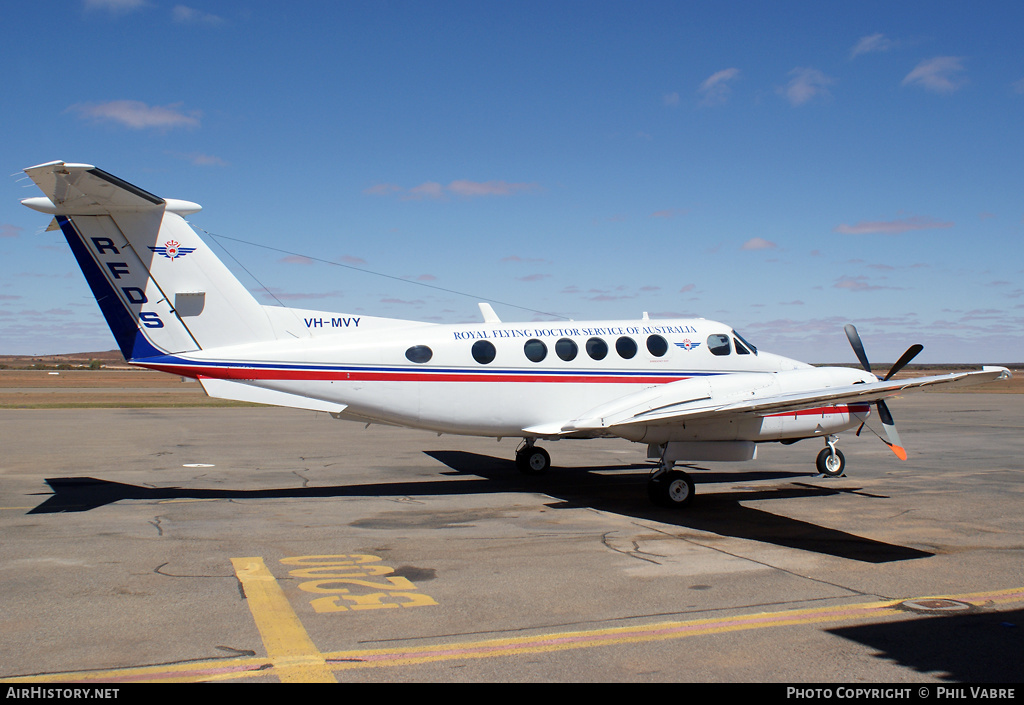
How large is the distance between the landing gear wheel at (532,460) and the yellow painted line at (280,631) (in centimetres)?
835

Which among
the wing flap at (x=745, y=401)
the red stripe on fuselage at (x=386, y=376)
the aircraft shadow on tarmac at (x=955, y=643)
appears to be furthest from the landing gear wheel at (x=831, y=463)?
the aircraft shadow on tarmac at (x=955, y=643)

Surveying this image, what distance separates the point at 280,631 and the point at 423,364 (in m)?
7.07

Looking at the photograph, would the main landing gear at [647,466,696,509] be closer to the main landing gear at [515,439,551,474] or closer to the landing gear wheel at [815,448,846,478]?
the main landing gear at [515,439,551,474]

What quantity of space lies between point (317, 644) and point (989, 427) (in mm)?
29711

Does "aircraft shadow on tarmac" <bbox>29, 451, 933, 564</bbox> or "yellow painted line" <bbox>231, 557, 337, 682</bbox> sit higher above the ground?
"aircraft shadow on tarmac" <bbox>29, 451, 933, 564</bbox>

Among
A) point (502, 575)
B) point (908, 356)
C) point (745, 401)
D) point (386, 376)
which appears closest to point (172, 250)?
point (386, 376)

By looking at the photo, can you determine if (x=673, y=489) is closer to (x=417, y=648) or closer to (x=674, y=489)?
(x=674, y=489)

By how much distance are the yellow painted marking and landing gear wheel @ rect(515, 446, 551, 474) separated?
9044mm

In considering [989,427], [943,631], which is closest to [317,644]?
[943,631]

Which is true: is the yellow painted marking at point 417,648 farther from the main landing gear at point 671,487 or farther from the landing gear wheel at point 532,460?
the landing gear wheel at point 532,460

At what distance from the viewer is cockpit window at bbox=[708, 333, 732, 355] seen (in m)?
14.5

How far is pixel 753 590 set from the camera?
7.50 metres

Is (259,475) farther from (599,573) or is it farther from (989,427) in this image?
(989,427)

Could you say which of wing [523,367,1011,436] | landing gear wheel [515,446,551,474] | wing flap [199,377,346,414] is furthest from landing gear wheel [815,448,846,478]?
wing flap [199,377,346,414]
